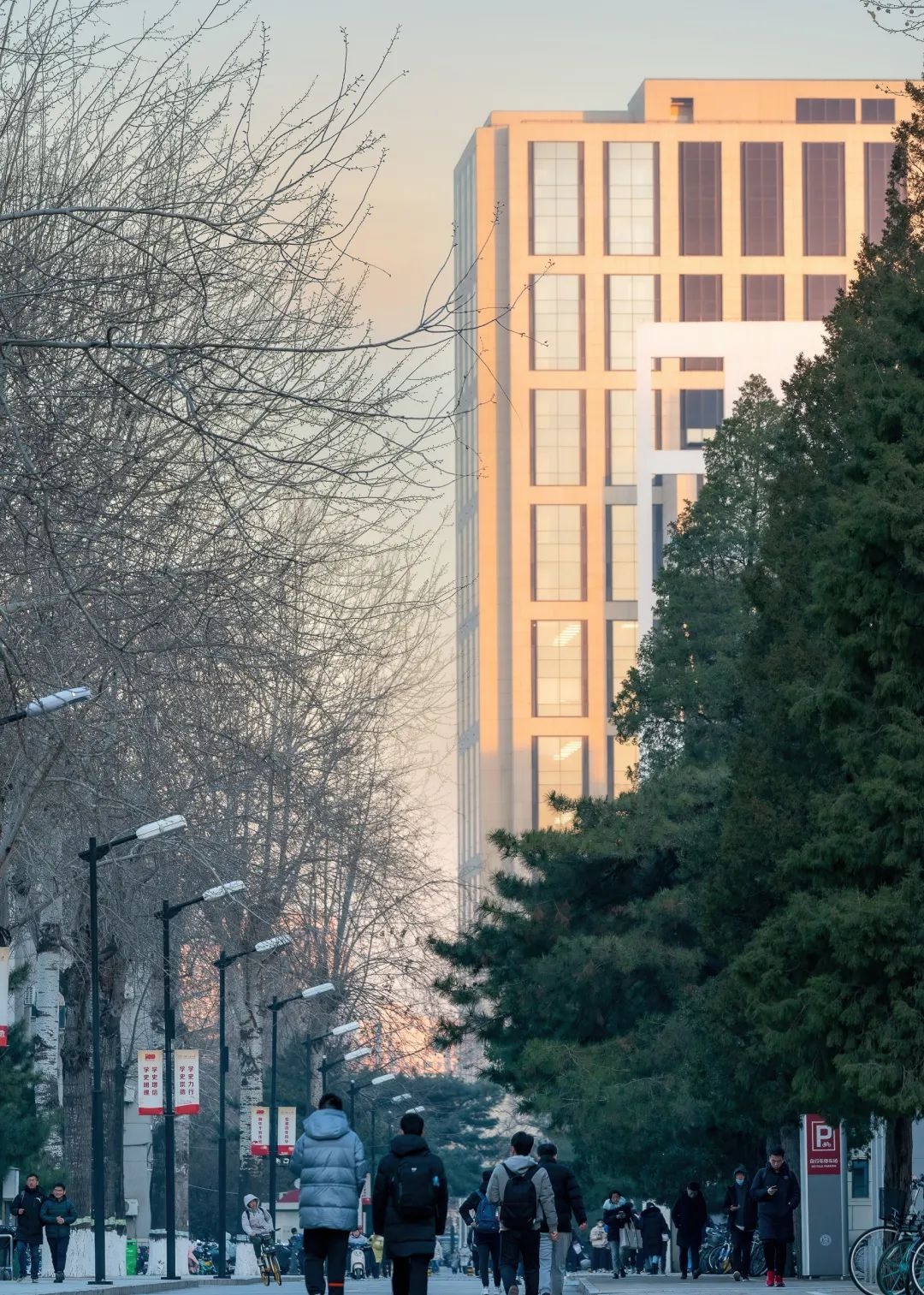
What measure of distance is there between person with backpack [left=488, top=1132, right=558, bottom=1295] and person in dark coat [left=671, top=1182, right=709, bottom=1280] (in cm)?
2011

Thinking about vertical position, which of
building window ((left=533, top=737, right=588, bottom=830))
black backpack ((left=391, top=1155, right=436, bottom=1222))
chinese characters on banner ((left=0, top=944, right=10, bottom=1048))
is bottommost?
black backpack ((left=391, top=1155, right=436, bottom=1222))

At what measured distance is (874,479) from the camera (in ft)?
94.1

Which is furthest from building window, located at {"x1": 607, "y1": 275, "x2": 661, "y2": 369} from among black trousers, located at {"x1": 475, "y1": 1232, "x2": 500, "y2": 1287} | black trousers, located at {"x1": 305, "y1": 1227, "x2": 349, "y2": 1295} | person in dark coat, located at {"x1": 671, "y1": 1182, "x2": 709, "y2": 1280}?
black trousers, located at {"x1": 305, "y1": 1227, "x2": 349, "y2": 1295}

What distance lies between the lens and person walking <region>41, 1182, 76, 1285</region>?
3772 centimetres

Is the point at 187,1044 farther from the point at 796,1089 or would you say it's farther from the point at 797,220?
the point at 797,220

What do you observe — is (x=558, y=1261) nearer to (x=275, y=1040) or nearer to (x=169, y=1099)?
(x=169, y=1099)

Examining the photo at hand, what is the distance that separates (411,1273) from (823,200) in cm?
13072

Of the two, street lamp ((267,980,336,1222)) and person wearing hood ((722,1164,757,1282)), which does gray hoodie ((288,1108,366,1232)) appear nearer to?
person wearing hood ((722,1164,757,1282))

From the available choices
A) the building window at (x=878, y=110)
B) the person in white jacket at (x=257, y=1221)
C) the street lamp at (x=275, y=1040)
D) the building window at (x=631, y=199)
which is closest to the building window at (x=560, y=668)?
the building window at (x=631, y=199)

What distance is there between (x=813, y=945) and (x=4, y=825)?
32.3 feet

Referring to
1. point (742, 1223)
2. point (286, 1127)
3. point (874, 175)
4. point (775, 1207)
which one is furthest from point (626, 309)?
point (775, 1207)

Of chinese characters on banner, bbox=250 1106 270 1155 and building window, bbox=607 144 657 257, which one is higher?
building window, bbox=607 144 657 257

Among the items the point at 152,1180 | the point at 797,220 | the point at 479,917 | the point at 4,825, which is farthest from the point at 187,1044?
the point at 797,220

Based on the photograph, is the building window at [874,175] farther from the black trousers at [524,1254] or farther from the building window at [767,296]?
the black trousers at [524,1254]
